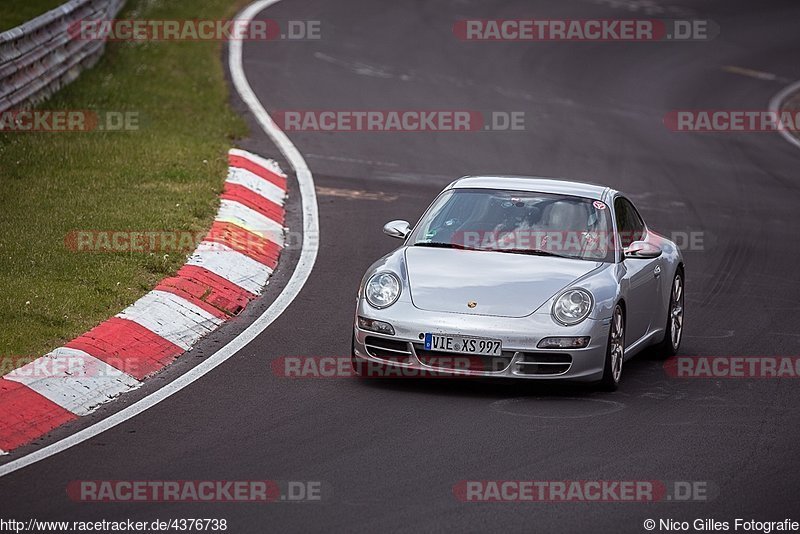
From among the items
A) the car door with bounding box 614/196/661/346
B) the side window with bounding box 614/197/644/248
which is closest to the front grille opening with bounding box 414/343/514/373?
the car door with bounding box 614/196/661/346

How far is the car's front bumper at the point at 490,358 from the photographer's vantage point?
9086mm

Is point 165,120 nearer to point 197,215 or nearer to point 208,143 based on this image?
point 208,143

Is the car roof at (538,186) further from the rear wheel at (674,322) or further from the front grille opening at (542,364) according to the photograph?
the front grille opening at (542,364)

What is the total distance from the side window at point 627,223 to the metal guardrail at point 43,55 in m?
7.98

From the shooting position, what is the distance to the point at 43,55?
17.1m

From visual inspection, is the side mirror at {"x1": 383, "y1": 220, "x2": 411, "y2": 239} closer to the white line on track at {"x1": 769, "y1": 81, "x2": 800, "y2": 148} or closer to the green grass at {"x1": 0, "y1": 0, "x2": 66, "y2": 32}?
the green grass at {"x1": 0, "y1": 0, "x2": 66, "y2": 32}

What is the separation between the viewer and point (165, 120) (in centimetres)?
1745

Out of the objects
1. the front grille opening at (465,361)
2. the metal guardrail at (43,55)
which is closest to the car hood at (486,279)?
the front grille opening at (465,361)

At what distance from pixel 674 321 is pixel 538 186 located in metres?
1.67

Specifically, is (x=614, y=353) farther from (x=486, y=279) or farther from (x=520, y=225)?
(x=520, y=225)

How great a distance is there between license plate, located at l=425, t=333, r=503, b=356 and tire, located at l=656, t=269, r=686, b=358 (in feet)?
7.76

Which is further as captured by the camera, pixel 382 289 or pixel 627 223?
Answer: pixel 627 223

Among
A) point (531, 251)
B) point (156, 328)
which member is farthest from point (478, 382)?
point (156, 328)

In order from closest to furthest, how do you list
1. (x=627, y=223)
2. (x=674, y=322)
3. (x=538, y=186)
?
(x=538, y=186), (x=627, y=223), (x=674, y=322)
